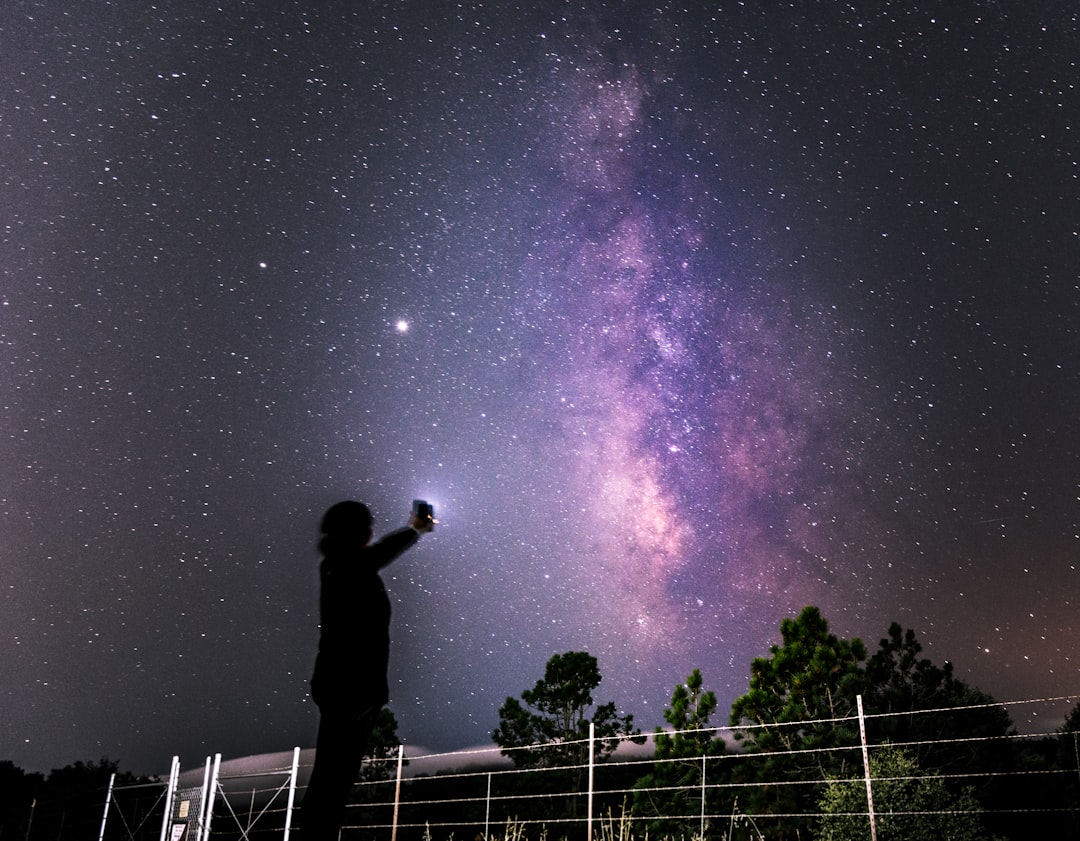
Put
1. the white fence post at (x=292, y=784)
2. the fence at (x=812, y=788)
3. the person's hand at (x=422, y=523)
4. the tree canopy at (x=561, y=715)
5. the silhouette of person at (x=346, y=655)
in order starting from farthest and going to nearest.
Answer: the tree canopy at (x=561, y=715), the fence at (x=812, y=788), the white fence post at (x=292, y=784), the person's hand at (x=422, y=523), the silhouette of person at (x=346, y=655)

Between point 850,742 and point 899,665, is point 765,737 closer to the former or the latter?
point 850,742

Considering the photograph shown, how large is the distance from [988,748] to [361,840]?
857 inches

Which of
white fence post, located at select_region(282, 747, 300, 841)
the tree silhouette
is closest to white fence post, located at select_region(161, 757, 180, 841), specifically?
white fence post, located at select_region(282, 747, 300, 841)

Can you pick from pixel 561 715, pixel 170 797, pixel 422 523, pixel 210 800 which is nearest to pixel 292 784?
pixel 210 800

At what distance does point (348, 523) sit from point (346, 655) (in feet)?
1.24

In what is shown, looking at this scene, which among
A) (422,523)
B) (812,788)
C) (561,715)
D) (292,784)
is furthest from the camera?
(561,715)

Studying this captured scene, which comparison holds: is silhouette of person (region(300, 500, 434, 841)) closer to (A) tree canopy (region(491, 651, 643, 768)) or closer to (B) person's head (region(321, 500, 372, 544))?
(B) person's head (region(321, 500, 372, 544))

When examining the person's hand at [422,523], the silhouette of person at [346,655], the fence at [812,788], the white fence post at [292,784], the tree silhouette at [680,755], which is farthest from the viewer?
the tree silhouette at [680,755]

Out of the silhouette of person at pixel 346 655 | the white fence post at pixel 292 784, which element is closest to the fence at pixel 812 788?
the white fence post at pixel 292 784

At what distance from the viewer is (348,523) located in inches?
92.6

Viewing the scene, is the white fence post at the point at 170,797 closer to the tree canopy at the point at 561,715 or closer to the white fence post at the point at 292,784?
the white fence post at the point at 292,784

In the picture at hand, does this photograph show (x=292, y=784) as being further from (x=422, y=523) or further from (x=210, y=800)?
(x=422, y=523)

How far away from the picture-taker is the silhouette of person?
214 centimetres

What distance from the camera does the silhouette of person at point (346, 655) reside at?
214 cm
